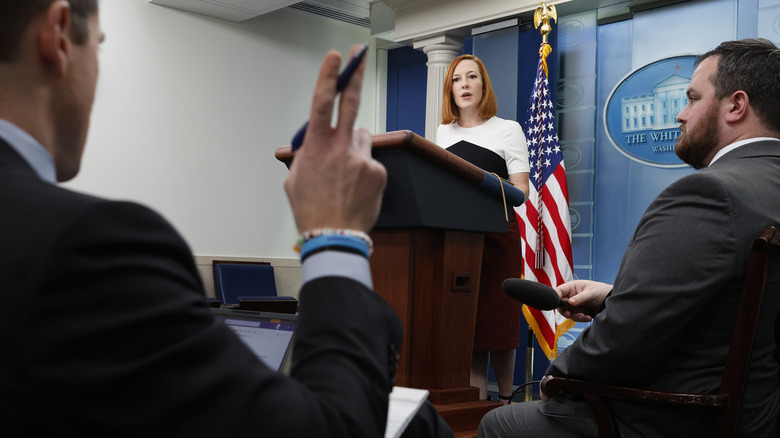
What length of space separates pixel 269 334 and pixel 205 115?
5.94m

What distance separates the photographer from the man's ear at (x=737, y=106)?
72.1 inches

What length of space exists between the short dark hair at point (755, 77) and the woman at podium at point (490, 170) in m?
1.03

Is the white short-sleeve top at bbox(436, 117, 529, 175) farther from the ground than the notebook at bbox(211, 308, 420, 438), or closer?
farther from the ground

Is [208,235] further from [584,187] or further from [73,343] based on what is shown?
[73,343]

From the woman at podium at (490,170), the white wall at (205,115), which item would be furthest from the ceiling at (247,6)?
the woman at podium at (490,170)

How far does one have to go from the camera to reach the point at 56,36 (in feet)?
2.26

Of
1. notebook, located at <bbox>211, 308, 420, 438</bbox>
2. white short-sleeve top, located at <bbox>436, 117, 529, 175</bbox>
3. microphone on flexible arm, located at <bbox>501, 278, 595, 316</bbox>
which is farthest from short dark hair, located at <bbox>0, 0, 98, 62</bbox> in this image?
white short-sleeve top, located at <bbox>436, 117, 529, 175</bbox>

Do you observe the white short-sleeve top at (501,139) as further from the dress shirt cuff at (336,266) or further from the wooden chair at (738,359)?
the dress shirt cuff at (336,266)

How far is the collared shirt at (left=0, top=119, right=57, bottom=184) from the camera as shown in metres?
0.67

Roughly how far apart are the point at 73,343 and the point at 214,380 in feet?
0.36

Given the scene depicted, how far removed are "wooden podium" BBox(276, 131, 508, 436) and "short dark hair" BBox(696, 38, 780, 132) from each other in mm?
731

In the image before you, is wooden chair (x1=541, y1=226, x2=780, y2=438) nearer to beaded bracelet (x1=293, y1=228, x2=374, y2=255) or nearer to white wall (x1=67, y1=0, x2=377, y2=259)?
beaded bracelet (x1=293, y1=228, x2=374, y2=255)

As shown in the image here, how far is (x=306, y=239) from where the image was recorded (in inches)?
29.2

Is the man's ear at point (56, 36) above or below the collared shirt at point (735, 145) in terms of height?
above
